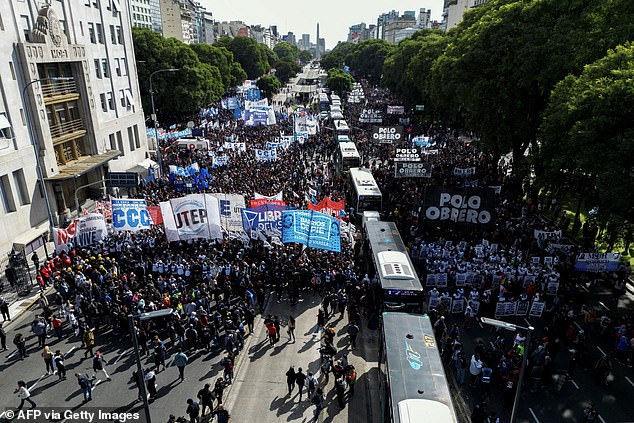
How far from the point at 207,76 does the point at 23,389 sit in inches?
2560

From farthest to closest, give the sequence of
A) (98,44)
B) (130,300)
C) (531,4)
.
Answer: (98,44), (531,4), (130,300)

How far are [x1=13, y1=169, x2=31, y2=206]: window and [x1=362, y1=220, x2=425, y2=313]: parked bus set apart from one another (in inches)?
906

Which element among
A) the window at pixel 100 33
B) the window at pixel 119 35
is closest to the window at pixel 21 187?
the window at pixel 100 33

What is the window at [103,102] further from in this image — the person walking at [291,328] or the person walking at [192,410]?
the person walking at [192,410]

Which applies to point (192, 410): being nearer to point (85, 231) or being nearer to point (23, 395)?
point (23, 395)

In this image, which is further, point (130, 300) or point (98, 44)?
point (98, 44)

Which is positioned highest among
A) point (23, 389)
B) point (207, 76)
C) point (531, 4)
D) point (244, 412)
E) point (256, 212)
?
point (531, 4)

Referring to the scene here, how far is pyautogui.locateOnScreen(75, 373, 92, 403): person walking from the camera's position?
576 inches

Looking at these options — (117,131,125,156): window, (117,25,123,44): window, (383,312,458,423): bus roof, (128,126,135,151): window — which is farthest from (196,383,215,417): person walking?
(117,25,123,44): window

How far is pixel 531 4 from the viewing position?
103 ft

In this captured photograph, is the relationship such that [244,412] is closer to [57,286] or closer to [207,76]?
[57,286]

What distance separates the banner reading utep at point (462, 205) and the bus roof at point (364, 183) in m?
5.68

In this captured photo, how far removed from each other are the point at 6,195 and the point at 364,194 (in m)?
22.8

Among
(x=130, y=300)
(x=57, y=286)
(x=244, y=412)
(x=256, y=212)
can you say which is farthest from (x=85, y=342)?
(x=256, y=212)
